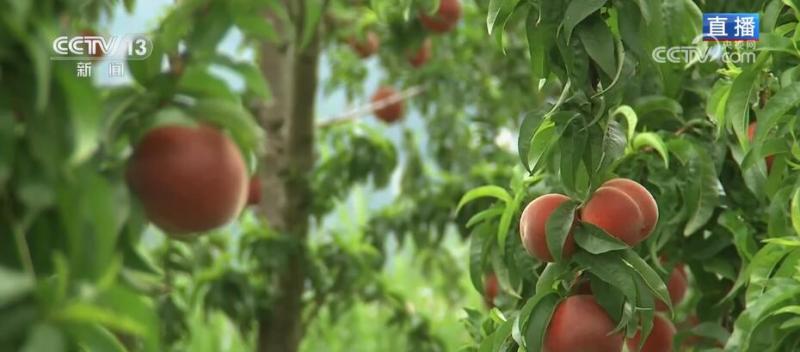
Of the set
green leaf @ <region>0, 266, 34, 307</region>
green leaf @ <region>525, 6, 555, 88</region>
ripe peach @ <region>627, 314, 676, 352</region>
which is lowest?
ripe peach @ <region>627, 314, 676, 352</region>

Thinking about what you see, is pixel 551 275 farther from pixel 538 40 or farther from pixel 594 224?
pixel 538 40

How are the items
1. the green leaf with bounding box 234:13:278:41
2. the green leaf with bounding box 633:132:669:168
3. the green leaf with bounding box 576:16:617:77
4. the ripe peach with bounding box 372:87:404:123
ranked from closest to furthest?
the green leaf with bounding box 234:13:278:41, the green leaf with bounding box 576:16:617:77, the green leaf with bounding box 633:132:669:168, the ripe peach with bounding box 372:87:404:123

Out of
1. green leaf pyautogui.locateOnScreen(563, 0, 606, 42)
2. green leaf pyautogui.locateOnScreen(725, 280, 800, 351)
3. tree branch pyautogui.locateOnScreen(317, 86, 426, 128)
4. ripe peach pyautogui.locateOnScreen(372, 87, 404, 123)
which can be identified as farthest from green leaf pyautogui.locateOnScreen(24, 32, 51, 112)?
ripe peach pyautogui.locateOnScreen(372, 87, 404, 123)

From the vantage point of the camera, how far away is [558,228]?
0.80 m

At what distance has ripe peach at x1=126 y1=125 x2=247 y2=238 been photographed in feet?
1.64

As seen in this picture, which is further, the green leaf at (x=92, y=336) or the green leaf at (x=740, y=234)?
the green leaf at (x=740, y=234)

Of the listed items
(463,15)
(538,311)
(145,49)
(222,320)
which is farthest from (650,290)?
(222,320)

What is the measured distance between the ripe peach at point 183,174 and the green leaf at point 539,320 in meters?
0.33

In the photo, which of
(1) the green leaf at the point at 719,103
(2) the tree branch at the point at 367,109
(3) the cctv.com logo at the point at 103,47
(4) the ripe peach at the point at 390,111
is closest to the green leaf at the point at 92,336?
(3) the cctv.com logo at the point at 103,47

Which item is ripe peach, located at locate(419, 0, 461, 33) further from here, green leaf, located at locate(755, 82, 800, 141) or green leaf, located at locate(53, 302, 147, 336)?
green leaf, located at locate(53, 302, 147, 336)

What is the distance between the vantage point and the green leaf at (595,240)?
0.79 metres

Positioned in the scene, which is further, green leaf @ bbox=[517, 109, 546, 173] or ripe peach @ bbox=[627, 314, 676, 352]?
ripe peach @ bbox=[627, 314, 676, 352]

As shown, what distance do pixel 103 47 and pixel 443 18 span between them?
1.34 m

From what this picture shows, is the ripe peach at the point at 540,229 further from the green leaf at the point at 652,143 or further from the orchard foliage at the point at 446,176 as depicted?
the green leaf at the point at 652,143
